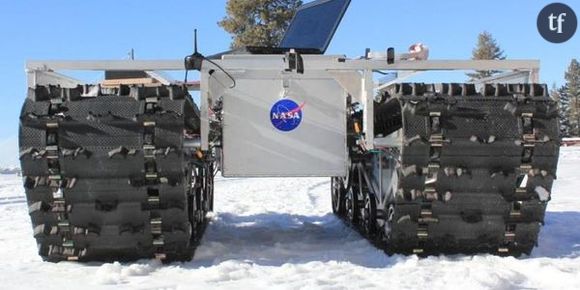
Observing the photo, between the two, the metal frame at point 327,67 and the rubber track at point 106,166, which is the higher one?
the metal frame at point 327,67

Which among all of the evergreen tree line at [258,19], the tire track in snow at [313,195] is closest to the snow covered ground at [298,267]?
the tire track in snow at [313,195]

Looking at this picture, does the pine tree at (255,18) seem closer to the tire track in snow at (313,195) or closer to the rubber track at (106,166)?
the tire track in snow at (313,195)

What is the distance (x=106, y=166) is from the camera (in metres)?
5.10

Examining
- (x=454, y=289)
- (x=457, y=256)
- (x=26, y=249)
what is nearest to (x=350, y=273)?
(x=454, y=289)

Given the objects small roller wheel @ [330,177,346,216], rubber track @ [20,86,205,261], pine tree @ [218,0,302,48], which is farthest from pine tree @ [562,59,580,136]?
rubber track @ [20,86,205,261]

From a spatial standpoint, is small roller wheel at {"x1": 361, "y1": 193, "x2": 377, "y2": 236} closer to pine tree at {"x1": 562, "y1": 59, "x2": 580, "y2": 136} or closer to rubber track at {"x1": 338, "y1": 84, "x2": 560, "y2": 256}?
rubber track at {"x1": 338, "y1": 84, "x2": 560, "y2": 256}

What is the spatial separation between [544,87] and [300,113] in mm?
2096

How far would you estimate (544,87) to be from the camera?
555 cm

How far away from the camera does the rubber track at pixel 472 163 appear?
5.25m

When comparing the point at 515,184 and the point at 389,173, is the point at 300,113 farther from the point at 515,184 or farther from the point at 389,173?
the point at 515,184

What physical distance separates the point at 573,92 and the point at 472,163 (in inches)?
3181

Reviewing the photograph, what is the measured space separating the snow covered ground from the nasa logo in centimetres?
118

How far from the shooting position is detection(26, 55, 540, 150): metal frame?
5.64 metres

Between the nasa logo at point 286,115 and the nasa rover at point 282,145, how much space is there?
1 centimetres
